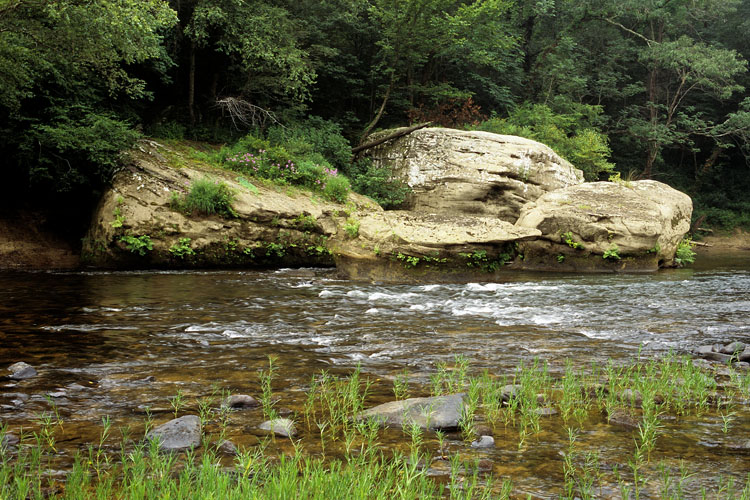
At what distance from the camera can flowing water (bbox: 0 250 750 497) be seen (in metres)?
3.46

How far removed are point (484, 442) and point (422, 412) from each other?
494mm

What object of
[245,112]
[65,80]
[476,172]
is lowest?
[476,172]

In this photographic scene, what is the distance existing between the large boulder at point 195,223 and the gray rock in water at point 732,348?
9366 millimetres

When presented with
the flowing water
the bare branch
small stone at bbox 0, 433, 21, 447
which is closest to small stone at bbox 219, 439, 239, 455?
the flowing water

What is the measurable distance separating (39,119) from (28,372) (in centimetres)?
1047

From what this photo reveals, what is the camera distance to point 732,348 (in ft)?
18.7

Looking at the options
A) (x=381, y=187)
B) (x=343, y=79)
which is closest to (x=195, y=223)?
(x=381, y=187)

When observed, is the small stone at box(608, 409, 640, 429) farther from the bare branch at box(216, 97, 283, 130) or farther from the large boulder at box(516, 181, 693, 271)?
the bare branch at box(216, 97, 283, 130)

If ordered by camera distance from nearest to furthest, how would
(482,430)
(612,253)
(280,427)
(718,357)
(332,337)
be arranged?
(280,427)
(482,430)
(718,357)
(332,337)
(612,253)

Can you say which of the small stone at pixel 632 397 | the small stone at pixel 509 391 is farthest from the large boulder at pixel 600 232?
the small stone at pixel 509 391

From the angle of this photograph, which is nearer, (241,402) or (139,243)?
(241,402)

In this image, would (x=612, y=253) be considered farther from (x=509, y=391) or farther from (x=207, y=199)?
(x=509, y=391)

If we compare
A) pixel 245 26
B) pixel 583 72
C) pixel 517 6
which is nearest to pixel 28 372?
pixel 245 26

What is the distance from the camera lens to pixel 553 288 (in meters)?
10.7
